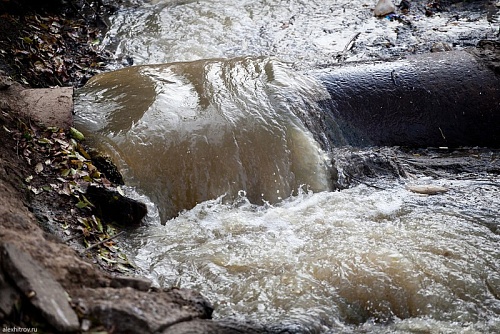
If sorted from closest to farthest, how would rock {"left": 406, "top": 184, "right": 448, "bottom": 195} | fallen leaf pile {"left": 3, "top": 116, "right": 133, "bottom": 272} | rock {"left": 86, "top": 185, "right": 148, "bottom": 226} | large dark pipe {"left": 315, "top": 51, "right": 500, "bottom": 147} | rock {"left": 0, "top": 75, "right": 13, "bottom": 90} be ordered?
1. fallen leaf pile {"left": 3, "top": 116, "right": 133, "bottom": 272}
2. rock {"left": 86, "top": 185, "right": 148, "bottom": 226}
3. rock {"left": 406, "top": 184, "right": 448, "bottom": 195}
4. rock {"left": 0, "top": 75, "right": 13, "bottom": 90}
5. large dark pipe {"left": 315, "top": 51, "right": 500, "bottom": 147}

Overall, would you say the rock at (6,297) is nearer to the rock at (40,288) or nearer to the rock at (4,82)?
the rock at (40,288)

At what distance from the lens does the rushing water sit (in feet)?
12.2

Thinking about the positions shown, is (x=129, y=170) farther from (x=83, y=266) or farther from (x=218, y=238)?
(x=83, y=266)

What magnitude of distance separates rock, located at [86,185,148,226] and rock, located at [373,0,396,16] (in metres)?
5.47

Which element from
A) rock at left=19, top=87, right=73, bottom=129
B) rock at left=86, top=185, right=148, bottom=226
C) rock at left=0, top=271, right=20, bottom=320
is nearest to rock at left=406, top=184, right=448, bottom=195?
rock at left=86, top=185, right=148, bottom=226

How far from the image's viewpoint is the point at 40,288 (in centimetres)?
263

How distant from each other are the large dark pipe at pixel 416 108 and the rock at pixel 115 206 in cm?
207

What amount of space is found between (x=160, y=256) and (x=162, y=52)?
4.00 meters

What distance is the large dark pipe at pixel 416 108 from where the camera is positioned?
5.68m

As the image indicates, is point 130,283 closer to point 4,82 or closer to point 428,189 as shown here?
point 428,189

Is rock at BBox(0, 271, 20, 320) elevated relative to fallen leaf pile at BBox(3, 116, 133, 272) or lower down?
elevated

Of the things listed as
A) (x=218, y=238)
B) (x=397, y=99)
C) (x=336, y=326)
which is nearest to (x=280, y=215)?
(x=218, y=238)

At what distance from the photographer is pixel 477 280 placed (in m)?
3.91

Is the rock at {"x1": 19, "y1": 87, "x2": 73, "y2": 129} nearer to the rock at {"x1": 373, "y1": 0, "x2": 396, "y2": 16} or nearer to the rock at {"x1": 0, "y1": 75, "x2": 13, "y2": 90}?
the rock at {"x1": 0, "y1": 75, "x2": 13, "y2": 90}
